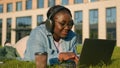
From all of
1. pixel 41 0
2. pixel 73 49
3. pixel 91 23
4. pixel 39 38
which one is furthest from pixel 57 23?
pixel 41 0

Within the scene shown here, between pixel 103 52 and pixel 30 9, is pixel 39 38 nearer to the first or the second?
pixel 103 52

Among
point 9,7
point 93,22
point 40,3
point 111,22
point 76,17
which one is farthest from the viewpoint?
point 9,7

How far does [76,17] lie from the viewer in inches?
1892

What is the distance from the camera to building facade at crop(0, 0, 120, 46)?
145 ft

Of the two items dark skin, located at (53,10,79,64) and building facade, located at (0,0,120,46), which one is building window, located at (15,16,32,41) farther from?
dark skin, located at (53,10,79,64)

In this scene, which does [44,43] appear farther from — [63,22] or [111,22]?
[111,22]

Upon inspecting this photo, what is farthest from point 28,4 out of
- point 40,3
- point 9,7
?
point 9,7

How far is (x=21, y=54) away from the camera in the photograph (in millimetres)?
9172

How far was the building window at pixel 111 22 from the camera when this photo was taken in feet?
143

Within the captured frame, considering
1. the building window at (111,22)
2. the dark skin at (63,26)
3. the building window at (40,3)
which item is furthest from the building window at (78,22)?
the dark skin at (63,26)

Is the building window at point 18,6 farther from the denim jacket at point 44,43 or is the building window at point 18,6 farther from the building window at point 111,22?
the denim jacket at point 44,43

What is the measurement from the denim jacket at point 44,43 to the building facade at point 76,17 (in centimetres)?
3847

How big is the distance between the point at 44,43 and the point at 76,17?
4358cm

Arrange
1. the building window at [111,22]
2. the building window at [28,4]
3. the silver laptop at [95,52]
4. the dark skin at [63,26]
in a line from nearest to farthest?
1. the dark skin at [63,26]
2. the silver laptop at [95,52]
3. the building window at [111,22]
4. the building window at [28,4]
